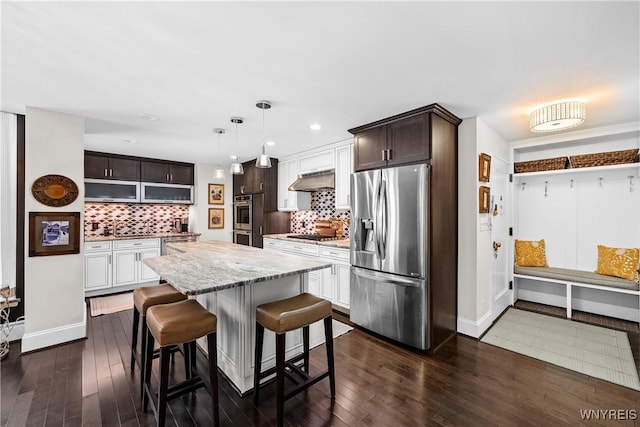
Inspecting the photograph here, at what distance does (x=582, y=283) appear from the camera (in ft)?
11.0

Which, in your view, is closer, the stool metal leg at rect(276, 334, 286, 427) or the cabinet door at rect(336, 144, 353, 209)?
the stool metal leg at rect(276, 334, 286, 427)

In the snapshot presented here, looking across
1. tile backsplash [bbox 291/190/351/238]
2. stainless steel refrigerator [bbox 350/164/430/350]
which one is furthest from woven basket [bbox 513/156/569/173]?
tile backsplash [bbox 291/190/351/238]

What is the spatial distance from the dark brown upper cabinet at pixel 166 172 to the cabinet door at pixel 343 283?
12.3 ft

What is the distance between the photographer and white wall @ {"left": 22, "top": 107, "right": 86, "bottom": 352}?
8.89ft

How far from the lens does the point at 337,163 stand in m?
4.02

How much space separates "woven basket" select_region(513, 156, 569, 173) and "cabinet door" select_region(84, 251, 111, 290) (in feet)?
20.7

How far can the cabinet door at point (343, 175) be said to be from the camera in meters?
3.83

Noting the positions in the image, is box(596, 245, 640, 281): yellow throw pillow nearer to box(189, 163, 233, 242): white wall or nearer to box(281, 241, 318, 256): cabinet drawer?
box(281, 241, 318, 256): cabinet drawer

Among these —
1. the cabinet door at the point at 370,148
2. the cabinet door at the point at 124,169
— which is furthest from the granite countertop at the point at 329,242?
the cabinet door at the point at 124,169

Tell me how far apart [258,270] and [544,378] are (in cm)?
246

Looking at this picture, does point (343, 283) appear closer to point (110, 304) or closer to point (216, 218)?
point (110, 304)

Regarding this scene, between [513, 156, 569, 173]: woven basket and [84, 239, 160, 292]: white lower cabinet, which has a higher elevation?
[513, 156, 569, 173]: woven basket

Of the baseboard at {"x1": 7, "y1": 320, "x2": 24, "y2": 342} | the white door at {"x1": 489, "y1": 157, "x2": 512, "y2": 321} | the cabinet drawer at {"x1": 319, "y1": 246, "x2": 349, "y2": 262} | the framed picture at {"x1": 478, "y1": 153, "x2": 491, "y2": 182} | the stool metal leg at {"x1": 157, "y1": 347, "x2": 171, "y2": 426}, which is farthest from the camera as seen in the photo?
the cabinet drawer at {"x1": 319, "y1": 246, "x2": 349, "y2": 262}

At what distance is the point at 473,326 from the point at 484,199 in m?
1.37
